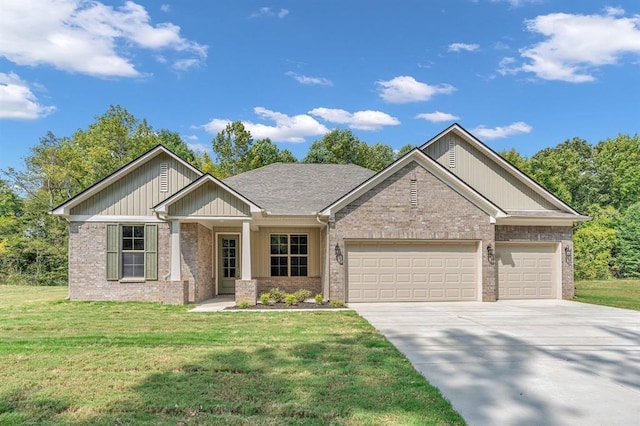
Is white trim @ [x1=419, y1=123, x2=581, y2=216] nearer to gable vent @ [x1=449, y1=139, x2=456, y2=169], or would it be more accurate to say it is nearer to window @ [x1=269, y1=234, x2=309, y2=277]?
gable vent @ [x1=449, y1=139, x2=456, y2=169]

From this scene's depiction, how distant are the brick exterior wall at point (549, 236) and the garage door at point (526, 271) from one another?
269 millimetres

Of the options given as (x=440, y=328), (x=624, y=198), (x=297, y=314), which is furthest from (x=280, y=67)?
(x=624, y=198)

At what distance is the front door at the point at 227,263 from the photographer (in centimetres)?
1636

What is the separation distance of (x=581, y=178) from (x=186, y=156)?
1447 inches

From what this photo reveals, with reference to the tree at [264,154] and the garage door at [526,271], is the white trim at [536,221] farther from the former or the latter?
the tree at [264,154]

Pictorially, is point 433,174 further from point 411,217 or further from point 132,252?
point 132,252

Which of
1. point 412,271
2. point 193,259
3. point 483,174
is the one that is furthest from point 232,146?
point 412,271

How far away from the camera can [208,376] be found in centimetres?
523

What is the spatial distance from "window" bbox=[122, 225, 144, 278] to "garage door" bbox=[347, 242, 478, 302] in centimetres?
718

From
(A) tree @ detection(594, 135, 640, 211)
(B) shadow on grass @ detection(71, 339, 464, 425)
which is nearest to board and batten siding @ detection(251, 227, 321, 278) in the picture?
(B) shadow on grass @ detection(71, 339, 464, 425)

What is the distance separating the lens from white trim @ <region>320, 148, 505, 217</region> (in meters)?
13.4

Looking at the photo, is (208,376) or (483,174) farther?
(483,174)

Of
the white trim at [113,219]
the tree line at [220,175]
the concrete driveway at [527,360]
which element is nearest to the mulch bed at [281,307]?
the concrete driveway at [527,360]

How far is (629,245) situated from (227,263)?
91.7ft
